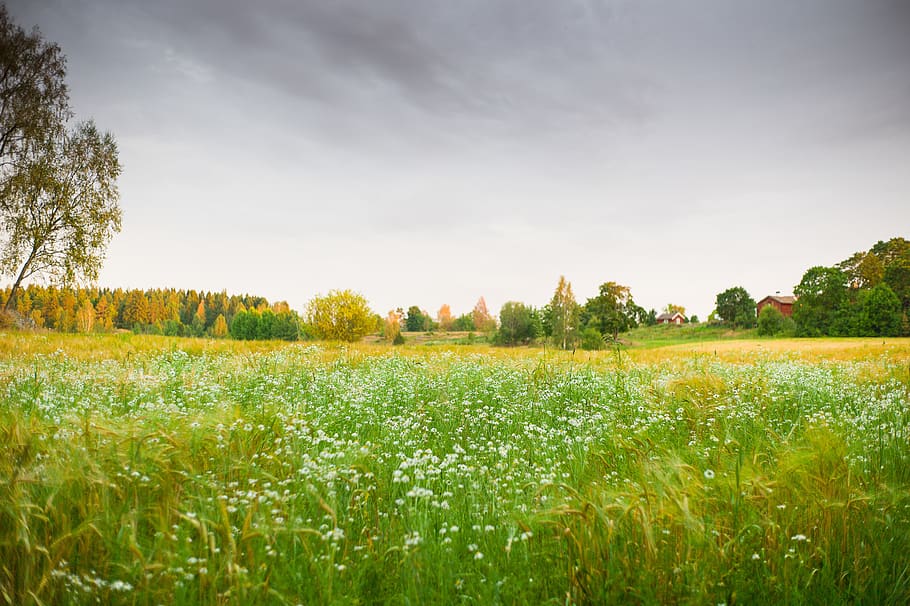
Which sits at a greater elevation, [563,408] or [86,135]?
[86,135]

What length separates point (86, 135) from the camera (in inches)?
987

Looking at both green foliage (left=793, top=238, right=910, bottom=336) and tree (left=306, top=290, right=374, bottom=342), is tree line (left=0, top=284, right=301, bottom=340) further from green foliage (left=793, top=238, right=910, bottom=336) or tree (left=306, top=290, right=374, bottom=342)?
green foliage (left=793, top=238, right=910, bottom=336)

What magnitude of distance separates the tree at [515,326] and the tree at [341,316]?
34805mm

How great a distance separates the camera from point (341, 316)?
150ft

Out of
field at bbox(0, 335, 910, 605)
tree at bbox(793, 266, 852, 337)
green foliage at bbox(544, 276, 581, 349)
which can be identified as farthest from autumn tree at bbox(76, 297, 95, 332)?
tree at bbox(793, 266, 852, 337)

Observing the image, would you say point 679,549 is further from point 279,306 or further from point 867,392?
point 279,306

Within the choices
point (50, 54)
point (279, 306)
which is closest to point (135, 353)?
point (50, 54)

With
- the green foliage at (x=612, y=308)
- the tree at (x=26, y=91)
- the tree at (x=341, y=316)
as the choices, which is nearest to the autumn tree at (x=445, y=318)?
the green foliage at (x=612, y=308)

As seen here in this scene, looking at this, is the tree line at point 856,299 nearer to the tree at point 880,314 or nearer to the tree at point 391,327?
the tree at point 880,314

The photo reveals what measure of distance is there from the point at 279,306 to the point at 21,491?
129975 mm

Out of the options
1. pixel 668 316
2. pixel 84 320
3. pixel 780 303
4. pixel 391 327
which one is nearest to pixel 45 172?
pixel 84 320

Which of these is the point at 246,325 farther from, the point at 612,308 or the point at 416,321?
the point at 612,308

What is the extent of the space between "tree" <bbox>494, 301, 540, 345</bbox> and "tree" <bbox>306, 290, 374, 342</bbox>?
3480cm

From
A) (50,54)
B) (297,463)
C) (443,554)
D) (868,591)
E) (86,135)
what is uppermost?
(50,54)
